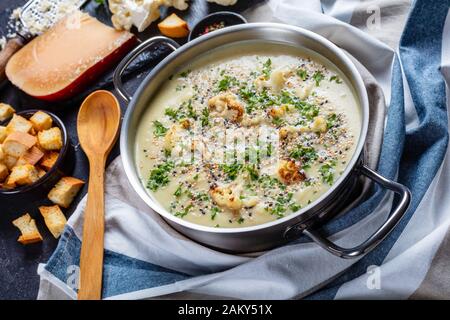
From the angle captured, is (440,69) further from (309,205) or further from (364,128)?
(309,205)

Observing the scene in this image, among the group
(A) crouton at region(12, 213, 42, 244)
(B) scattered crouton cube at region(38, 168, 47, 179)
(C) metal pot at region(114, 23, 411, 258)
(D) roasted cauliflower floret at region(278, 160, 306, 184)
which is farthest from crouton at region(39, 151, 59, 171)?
(D) roasted cauliflower floret at region(278, 160, 306, 184)

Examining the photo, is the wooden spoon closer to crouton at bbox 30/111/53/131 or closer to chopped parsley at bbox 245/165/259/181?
crouton at bbox 30/111/53/131

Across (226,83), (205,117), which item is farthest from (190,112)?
(226,83)

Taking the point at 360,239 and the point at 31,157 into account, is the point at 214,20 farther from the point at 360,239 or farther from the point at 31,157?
the point at 360,239

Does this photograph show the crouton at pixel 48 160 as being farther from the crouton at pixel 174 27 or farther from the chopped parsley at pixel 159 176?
the crouton at pixel 174 27

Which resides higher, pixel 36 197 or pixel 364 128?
pixel 364 128
